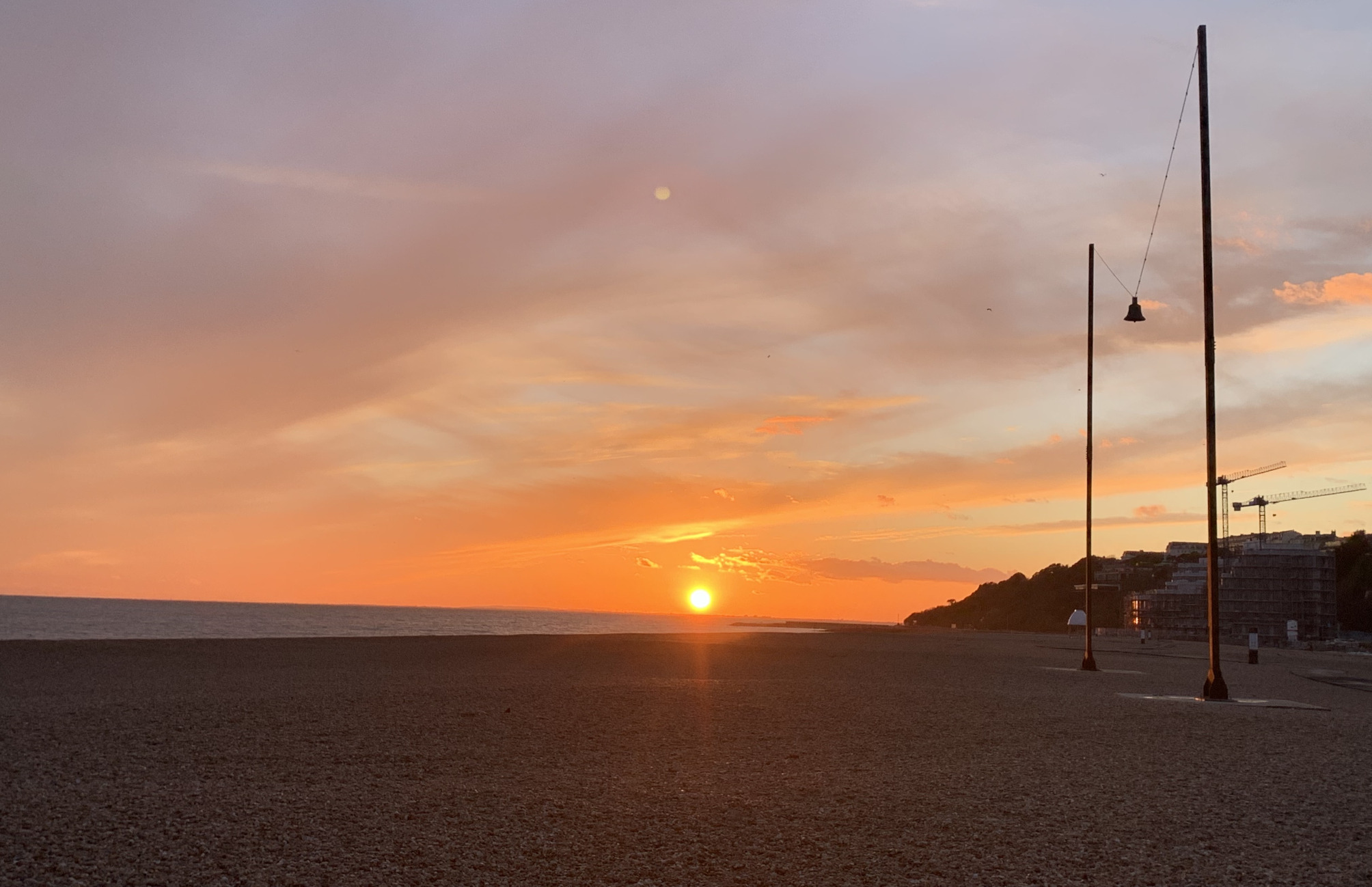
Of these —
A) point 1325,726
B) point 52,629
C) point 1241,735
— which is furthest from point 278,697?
point 52,629

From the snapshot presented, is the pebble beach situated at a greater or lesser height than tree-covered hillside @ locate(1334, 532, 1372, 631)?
lesser

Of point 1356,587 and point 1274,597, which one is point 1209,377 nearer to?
point 1274,597

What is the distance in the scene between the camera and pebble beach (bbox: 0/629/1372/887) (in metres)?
8.45

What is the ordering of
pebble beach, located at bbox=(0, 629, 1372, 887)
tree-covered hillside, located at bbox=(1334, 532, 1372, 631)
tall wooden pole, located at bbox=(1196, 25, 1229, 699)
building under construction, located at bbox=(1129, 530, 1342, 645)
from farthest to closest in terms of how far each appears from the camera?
tree-covered hillside, located at bbox=(1334, 532, 1372, 631) < building under construction, located at bbox=(1129, 530, 1342, 645) < tall wooden pole, located at bbox=(1196, 25, 1229, 699) < pebble beach, located at bbox=(0, 629, 1372, 887)

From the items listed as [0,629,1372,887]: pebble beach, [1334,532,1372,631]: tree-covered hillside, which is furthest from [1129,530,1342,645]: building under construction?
[0,629,1372,887]: pebble beach

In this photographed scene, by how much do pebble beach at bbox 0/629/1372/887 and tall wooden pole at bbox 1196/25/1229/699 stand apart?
1.93 meters

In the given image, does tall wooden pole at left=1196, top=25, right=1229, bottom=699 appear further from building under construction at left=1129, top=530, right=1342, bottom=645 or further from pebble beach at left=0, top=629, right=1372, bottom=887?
building under construction at left=1129, top=530, right=1342, bottom=645

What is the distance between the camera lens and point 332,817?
32.7 feet

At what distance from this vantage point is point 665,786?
1191cm

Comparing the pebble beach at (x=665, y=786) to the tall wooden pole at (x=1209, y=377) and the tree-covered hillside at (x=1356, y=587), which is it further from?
the tree-covered hillside at (x=1356, y=587)

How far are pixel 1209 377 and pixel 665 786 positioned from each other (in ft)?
61.3

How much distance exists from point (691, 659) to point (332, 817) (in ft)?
98.7

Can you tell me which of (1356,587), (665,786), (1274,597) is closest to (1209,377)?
(665,786)

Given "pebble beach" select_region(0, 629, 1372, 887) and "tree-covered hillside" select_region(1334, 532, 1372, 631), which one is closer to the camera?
"pebble beach" select_region(0, 629, 1372, 887)
